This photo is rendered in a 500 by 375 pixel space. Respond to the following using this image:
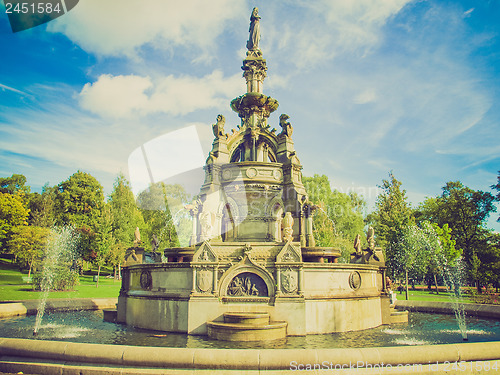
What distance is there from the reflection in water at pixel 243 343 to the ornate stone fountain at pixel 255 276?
69 centimetres

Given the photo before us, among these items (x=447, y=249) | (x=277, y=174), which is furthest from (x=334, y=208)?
(x=277, y=174)

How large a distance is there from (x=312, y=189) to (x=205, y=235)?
137ft

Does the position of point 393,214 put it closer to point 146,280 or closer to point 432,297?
point 432,297

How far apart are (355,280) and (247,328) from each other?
19.9 ft

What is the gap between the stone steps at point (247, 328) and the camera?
1223 cm

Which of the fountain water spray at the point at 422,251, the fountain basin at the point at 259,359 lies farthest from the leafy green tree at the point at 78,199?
the fountain basin at the point at 259,359

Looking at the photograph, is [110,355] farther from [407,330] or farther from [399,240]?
[399,240]

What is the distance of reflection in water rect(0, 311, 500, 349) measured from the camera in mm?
11969

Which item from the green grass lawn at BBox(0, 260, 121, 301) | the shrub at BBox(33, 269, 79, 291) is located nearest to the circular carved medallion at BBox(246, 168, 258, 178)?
the green grass lawn at BBox(0, 260, 121, 301)

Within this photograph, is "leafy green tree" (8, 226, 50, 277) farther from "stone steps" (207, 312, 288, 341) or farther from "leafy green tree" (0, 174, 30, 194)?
"stone steps" (207, 312, 288, 341)

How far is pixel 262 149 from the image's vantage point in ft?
80.6

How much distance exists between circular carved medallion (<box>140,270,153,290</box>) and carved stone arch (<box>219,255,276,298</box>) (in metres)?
3.56

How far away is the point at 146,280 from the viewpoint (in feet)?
52.7

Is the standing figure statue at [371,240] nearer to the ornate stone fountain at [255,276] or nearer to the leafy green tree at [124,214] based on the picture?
the ornate stone fountain at [255,276]
